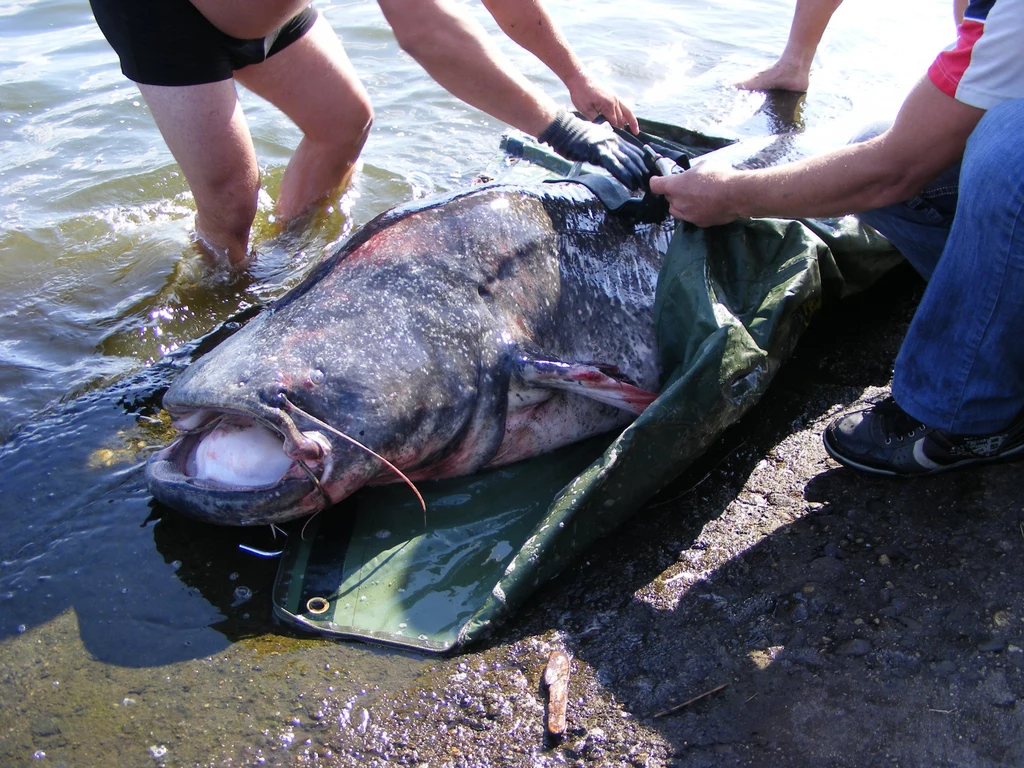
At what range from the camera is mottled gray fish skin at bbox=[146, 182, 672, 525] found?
7.95ft

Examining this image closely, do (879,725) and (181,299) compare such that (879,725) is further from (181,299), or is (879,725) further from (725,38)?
(725,38)

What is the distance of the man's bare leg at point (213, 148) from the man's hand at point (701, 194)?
6.31 feet

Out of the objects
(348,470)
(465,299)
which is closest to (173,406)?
(348,470)

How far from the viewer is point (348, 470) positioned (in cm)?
246

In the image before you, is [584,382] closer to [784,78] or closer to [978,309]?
[978,309]

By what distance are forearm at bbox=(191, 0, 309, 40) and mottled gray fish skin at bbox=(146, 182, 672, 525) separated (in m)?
1.10

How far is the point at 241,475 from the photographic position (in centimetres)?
244

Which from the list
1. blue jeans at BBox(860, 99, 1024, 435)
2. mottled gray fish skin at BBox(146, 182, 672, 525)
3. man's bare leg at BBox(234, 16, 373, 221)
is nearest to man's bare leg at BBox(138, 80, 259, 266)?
man's bare leg at BBox(234, 16, 373, 221)

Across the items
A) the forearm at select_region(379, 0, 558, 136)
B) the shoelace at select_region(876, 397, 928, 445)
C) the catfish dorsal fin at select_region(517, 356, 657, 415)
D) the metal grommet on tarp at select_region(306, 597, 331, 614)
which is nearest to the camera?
the metal grommet on tarp at select_region(306, 597, 331, 614)

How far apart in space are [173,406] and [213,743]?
3.19 feet

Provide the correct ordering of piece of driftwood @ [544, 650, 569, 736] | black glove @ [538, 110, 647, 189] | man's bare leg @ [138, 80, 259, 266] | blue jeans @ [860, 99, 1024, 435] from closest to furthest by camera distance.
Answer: piece of driftwood @ [544, 650, 569, 736], blue jeans @ [860, 99, 1024, 435], black glove @ [538, 110, 647, 189], man's bare leg @ [138, 80, 259, 266]

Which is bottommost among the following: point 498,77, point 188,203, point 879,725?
point 188,203

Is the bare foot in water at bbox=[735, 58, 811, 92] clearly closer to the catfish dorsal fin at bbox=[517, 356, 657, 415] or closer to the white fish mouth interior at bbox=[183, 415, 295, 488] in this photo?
the catfish dorsal fin at bbox=[517, 356, 657, 415]

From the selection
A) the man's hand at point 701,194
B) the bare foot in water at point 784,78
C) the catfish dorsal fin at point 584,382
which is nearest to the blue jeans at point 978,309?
the man's hand at point 701,194
